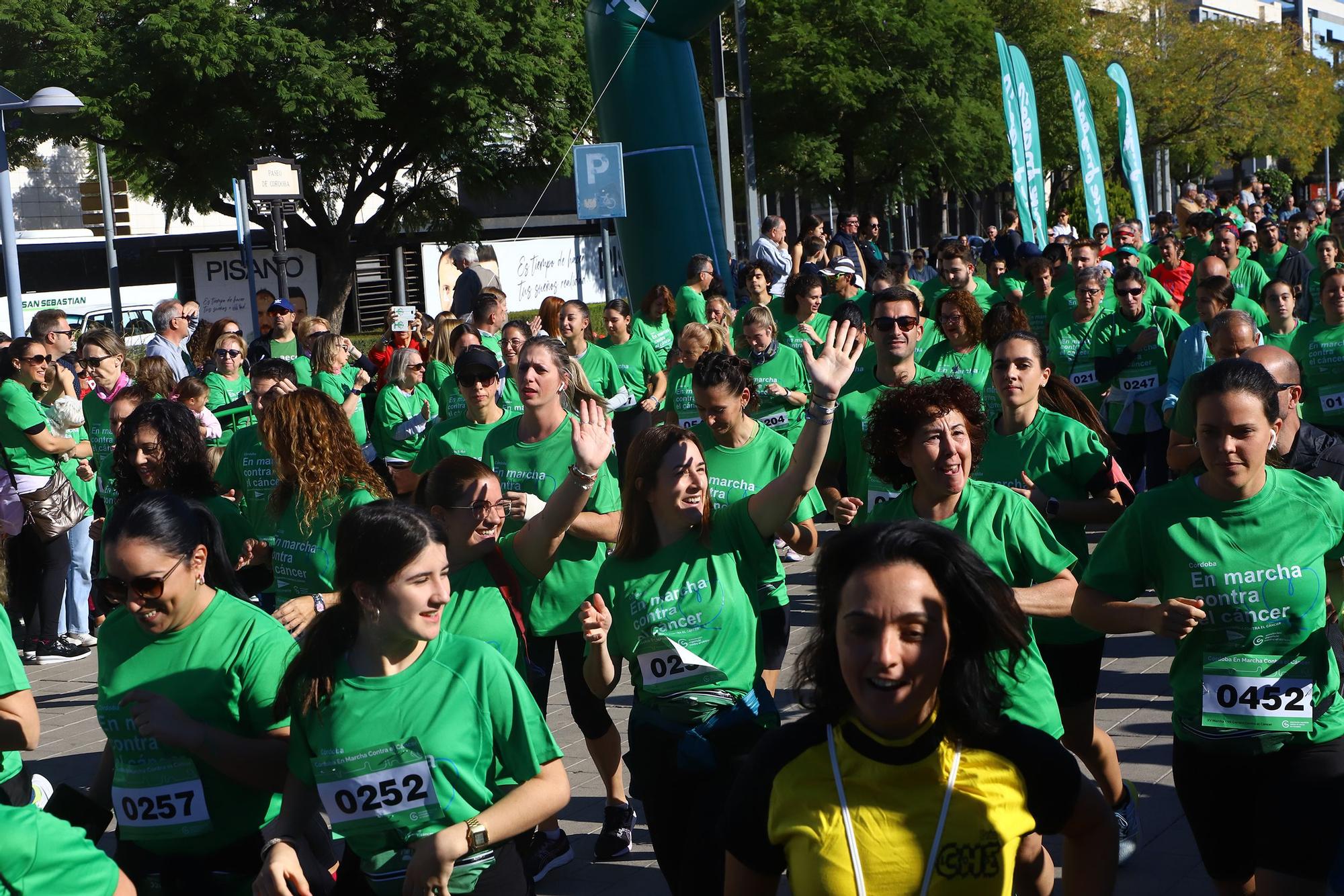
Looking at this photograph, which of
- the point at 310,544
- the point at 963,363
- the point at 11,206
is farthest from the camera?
the point at 11,206

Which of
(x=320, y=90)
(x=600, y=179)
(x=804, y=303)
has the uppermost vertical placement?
(x=320, y=90)

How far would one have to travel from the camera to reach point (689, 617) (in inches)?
167

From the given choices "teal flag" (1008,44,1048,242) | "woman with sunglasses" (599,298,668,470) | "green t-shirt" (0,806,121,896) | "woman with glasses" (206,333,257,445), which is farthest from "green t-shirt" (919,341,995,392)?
"teal flag" (1008,44,1048,242)

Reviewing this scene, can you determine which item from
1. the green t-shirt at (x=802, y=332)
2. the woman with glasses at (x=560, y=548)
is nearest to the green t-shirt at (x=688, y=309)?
the green t-shirt at (x=802, y=332)

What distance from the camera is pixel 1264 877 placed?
3643 mm

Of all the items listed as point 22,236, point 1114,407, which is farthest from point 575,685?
point 22,236

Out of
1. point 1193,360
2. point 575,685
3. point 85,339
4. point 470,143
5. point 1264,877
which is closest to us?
point 1264,877

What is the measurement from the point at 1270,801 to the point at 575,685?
8.56 feet

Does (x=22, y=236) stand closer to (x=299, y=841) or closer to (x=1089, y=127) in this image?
(x=1089, y=127)

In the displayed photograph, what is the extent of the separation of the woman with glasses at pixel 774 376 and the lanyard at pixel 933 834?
6687 mm

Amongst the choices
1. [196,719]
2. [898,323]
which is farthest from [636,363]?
[196,719]

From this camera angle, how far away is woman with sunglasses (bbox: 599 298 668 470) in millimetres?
11953

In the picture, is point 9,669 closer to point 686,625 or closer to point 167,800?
point 167,800

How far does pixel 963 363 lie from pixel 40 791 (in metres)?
5.29
